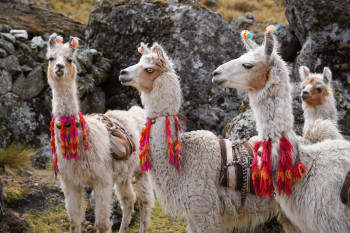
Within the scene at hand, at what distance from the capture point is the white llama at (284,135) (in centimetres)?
253

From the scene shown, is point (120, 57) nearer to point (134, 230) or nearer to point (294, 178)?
point (134, 230)

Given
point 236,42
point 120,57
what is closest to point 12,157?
point 120,57

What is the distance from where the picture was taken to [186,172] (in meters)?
3.20

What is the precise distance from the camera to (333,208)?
2.46 metres

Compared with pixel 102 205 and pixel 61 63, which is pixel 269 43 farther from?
pixel 102 205

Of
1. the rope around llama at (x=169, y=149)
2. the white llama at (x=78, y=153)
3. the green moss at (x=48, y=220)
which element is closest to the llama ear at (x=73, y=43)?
the white llama at (x=78, y=153)

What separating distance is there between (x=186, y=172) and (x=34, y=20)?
710 centimetres

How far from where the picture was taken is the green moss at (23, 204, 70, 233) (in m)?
4.65

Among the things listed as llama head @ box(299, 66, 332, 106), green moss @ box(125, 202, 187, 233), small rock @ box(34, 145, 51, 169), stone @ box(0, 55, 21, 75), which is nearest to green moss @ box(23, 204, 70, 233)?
green moss @ box(125, 202, 187, 233)

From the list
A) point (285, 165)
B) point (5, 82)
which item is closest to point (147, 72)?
point (285, 165)

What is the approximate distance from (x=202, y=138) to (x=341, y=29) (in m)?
5.57

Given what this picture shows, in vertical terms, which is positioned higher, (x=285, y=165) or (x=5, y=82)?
(x=5, y=82)

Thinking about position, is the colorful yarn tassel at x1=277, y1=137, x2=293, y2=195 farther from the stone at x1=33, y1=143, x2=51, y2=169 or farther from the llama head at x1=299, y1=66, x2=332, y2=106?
the stone at x1=33, y1=143, x2=51, y2=169

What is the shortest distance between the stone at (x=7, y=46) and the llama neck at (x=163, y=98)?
4.62 metres
